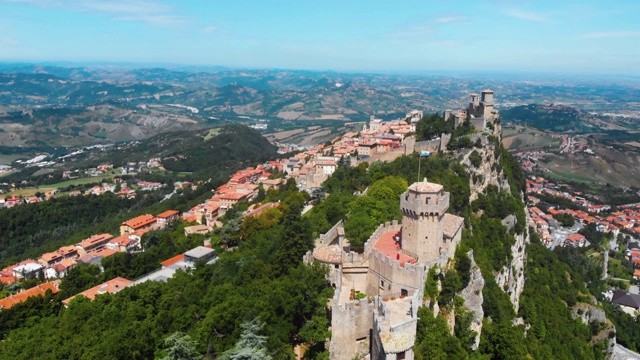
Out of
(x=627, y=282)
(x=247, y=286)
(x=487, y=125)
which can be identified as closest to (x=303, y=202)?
(x=247, y=286)

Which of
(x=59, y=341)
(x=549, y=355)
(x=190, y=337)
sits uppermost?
(x=190, y=337)

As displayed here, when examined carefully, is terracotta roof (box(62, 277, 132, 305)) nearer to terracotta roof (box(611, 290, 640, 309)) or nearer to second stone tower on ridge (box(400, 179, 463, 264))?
second stone tower on ridge (box(400, 179, 463, 264))

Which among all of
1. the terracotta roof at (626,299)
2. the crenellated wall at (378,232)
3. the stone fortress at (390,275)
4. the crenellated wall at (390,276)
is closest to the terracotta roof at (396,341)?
the stone fortress at (390,275)

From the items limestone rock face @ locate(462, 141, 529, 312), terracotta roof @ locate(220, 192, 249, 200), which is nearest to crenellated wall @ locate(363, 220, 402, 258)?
limestone rock face @ locate(462, 141, 529, 312)

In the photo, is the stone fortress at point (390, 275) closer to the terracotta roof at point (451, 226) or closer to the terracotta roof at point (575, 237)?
the terracotta roof at point (451, 226)

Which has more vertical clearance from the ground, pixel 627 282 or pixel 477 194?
pixel 477 194

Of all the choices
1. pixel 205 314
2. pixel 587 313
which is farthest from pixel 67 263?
pixel 587 313

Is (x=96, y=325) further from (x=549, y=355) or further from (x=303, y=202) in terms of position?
(x=549, y=355)
